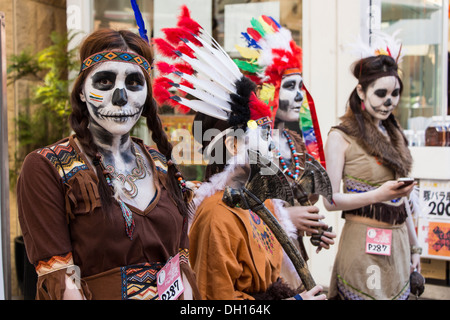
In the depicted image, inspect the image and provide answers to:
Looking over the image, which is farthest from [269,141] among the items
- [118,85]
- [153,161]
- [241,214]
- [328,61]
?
[328,61]

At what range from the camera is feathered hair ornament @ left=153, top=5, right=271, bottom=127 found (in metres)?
1.77

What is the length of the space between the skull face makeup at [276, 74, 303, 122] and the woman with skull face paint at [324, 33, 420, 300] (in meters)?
0.42

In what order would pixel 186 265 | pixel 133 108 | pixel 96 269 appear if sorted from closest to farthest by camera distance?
1. pixel 96 269
2. pixel 133 108
3. pixel 186 265

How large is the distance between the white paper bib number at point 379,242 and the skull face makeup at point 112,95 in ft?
5.93

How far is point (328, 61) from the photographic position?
4145 mm

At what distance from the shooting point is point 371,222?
287cm

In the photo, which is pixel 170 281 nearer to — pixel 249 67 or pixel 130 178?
pixel 130 178

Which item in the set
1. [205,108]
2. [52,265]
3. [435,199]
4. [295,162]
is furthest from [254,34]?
[435,199]

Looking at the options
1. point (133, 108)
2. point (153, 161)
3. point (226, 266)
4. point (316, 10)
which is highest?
point (316, 10)

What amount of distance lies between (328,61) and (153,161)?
2795 mm

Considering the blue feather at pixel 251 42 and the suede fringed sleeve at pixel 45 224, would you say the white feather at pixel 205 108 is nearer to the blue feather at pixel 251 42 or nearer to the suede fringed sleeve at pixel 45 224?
the suede fringed sleeve at pixel 45 224

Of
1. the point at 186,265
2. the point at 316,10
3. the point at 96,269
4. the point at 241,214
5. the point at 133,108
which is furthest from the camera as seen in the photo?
the point at 316,10

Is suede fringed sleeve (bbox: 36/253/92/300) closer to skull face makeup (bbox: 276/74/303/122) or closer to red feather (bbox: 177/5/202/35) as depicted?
red feather (bbox: 177/5/202/35)

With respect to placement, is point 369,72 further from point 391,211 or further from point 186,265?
point 186,265
